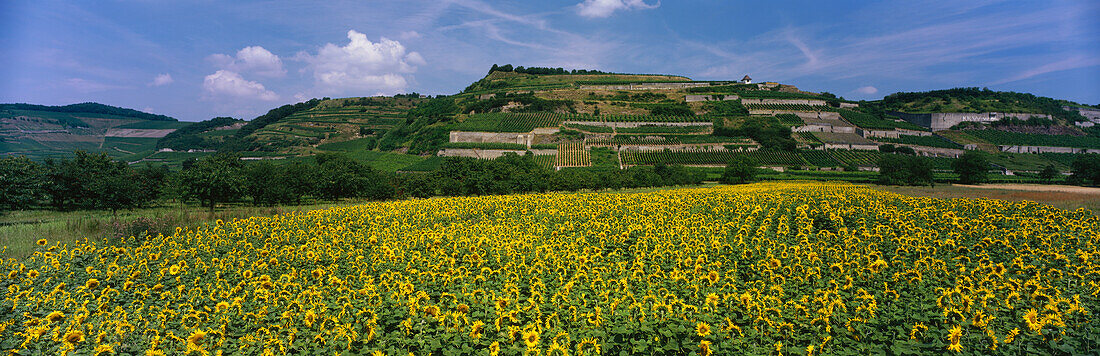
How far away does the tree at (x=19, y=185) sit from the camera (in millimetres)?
24575

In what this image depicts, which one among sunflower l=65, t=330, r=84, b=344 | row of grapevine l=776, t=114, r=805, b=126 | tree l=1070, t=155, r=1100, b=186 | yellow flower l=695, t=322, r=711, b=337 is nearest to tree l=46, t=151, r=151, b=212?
sunflower l=65, t=330, r=84, b=344

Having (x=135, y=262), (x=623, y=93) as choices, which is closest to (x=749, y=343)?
(x=135, y=262)

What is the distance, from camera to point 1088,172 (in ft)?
209

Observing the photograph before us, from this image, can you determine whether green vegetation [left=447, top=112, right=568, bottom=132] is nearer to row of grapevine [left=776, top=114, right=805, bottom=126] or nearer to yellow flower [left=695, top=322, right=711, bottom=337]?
row of grapevine [left=776, top=114, right=805, bottom=126]

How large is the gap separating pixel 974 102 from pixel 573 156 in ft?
477

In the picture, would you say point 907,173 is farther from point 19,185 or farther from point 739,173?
point 19,185

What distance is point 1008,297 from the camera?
6.43 metres

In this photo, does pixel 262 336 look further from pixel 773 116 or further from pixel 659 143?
pixel 773 116

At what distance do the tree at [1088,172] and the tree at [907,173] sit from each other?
30502mm

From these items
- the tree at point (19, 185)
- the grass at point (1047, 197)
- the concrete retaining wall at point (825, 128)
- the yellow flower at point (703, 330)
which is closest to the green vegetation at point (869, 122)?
the concrete retaining wall at point (825, 128)

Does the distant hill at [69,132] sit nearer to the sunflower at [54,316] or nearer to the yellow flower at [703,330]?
the sunflower at [54,316]

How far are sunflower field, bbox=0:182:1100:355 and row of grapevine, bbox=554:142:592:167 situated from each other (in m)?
75.4

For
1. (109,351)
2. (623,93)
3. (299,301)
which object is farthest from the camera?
(623,93)

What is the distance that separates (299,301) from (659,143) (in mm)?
97666
